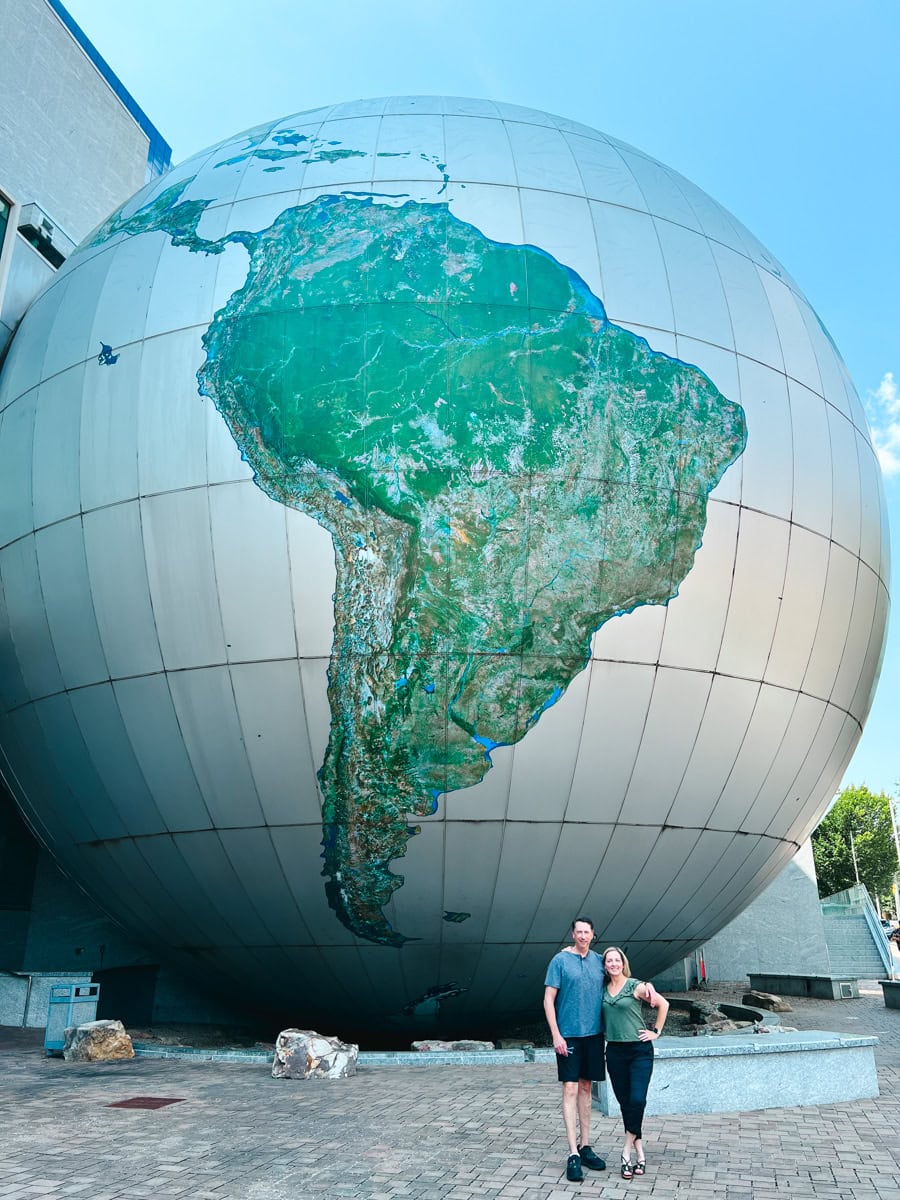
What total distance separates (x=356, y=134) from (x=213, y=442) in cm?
464

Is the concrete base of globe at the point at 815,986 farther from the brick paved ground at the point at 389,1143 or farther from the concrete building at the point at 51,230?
the concrete building at the point at 51,230

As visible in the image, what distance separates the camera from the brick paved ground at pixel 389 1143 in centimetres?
496

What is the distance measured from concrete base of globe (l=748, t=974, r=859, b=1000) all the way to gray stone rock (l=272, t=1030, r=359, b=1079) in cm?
1346

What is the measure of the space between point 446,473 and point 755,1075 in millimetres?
5842

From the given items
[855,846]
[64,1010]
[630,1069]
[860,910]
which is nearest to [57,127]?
[64,1010]

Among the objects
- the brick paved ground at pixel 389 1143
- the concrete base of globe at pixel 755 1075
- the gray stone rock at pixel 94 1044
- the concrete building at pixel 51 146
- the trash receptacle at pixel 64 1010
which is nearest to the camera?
the brick paved ground at pixel 389 1143

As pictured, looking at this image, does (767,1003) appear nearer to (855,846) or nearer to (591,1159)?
(591,1159)

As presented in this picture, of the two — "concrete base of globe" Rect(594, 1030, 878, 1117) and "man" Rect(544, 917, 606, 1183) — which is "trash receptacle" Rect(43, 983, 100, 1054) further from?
"man" Rect(544, 917, 606, 1183)

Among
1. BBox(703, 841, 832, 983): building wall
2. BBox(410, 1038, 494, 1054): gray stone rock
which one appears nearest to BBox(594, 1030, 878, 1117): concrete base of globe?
BBox(410, 1038, 494, 1054): gray stone rock

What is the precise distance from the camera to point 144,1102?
288 inches

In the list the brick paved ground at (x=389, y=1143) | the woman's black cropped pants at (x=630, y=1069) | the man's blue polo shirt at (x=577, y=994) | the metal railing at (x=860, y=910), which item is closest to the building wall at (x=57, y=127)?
the brick paved ground at (x=389, y=1143)

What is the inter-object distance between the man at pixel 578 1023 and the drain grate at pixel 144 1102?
342 cm

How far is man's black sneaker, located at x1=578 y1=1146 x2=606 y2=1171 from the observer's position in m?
5.25

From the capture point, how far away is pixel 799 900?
2311 cm
